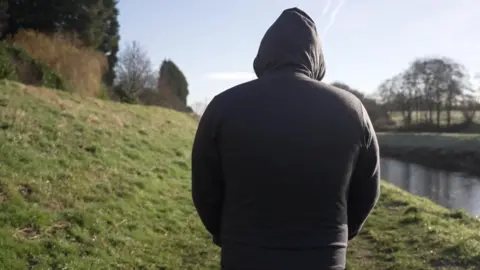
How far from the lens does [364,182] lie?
2.34m

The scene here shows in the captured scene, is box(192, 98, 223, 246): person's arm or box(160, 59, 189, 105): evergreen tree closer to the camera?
box(192, 98, 223, 246): person's arm

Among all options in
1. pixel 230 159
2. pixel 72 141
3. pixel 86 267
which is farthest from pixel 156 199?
pixel 230 159

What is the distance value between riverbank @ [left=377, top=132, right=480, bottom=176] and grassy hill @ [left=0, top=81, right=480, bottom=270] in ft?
71.1

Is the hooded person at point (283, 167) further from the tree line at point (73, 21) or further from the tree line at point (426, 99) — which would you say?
the tree line at point (426, 99)

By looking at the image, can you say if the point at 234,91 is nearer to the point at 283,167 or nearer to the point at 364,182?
the point at 283,167

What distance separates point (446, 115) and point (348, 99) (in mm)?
54675

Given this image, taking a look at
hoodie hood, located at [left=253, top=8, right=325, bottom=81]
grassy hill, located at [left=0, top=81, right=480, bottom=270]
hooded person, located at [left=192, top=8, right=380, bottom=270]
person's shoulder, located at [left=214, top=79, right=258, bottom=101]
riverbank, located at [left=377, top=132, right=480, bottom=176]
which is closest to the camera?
hooded person, located at [left=192, top=8, right=380, bottom=270]

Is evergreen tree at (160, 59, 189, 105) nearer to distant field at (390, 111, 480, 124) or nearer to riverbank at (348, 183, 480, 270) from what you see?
distant field at (390, 111, 480, 124)

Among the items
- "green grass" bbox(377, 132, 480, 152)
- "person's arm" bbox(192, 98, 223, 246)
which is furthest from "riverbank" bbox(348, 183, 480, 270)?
"green grass" bbox(377, 132, 480, 152)

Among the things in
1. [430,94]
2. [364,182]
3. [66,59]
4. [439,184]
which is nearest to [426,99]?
[430,94]

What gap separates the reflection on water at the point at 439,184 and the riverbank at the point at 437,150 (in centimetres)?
214

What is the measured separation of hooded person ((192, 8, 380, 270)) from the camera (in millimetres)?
2109

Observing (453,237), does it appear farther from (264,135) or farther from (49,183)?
(264,135)

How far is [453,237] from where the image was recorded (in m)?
7.90
